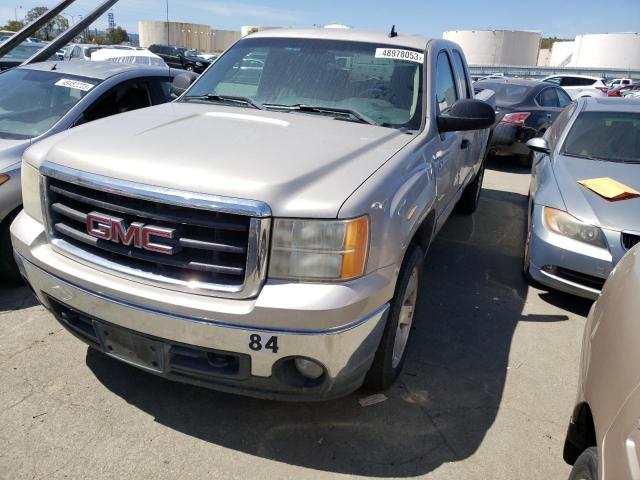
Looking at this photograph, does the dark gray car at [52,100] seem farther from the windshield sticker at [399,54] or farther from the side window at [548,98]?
the side window at [548,98]

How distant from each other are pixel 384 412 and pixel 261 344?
3.24 feet

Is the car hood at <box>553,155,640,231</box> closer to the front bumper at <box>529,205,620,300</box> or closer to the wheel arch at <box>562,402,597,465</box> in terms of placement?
the front bumper at <box>529,205,620,300</box>

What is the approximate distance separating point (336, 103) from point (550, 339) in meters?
2.20

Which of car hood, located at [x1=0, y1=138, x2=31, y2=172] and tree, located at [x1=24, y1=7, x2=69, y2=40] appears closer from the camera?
car hood, located at [x1=0, y1=138, x2=31, y2=172]

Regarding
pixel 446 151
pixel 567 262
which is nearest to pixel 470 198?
pixel 567 262

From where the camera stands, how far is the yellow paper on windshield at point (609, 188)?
4039 millimetres

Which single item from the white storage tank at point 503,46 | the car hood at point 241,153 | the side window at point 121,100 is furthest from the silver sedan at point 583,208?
the white storage tank at point 503,46

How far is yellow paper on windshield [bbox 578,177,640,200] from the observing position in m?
4.04

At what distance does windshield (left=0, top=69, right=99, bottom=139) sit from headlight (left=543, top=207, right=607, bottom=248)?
4.14m

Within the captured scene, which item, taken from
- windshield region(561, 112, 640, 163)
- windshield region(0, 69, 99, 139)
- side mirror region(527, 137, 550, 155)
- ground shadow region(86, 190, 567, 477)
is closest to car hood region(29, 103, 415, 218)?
ground shadow region(86, 190, 567, 477)

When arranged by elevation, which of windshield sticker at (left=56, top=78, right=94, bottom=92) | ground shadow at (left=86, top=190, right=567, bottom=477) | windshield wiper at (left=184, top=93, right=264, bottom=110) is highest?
windshield wiper at (left=184, top=93, right=264, bottom=110)

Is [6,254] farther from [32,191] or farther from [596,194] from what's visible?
[596,194]

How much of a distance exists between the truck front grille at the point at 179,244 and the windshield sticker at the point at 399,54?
6.51 feet

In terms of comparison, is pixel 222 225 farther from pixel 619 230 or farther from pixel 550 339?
pixel 619 230
